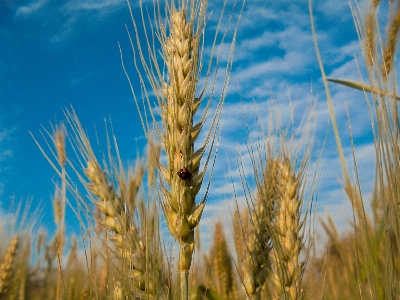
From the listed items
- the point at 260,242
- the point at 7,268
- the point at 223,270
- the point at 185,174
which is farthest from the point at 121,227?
the point at 223,270

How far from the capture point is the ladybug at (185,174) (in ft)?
4.86

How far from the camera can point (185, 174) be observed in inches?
58.6

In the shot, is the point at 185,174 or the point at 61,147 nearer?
the point at 185,174

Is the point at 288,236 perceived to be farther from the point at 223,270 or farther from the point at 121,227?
the point at 223,270

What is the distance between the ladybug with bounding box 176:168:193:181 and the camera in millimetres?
1481

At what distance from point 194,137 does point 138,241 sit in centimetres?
50

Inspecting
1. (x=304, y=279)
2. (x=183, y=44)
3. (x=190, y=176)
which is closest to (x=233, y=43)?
(x=183, y=44)

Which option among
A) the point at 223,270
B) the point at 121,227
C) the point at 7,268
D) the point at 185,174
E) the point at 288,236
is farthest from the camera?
the point at 223,270

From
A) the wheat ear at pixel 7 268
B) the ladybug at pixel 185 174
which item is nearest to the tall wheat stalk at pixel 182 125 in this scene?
the ladybug at pixel 185 174

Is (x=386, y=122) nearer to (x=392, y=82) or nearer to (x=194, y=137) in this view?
(x=392, y=82)

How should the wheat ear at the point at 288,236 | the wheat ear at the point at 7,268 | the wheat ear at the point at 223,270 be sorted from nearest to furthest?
the wheat ear at the point at 288,236
the wheat ear at the point at 7,268
the wheat ear at the point at 223,270

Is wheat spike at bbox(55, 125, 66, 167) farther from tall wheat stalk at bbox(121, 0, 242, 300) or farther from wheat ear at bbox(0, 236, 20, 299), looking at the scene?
tall wheat stalk at bbox(121, 0, 242, 300)

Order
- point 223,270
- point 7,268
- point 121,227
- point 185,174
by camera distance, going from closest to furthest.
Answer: point 185,174 → point 121,227 → point 7,268 → point 223,270

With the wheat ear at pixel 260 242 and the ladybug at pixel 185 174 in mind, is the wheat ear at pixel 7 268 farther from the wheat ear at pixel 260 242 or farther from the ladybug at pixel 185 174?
the ladybug at pixel 185 174
